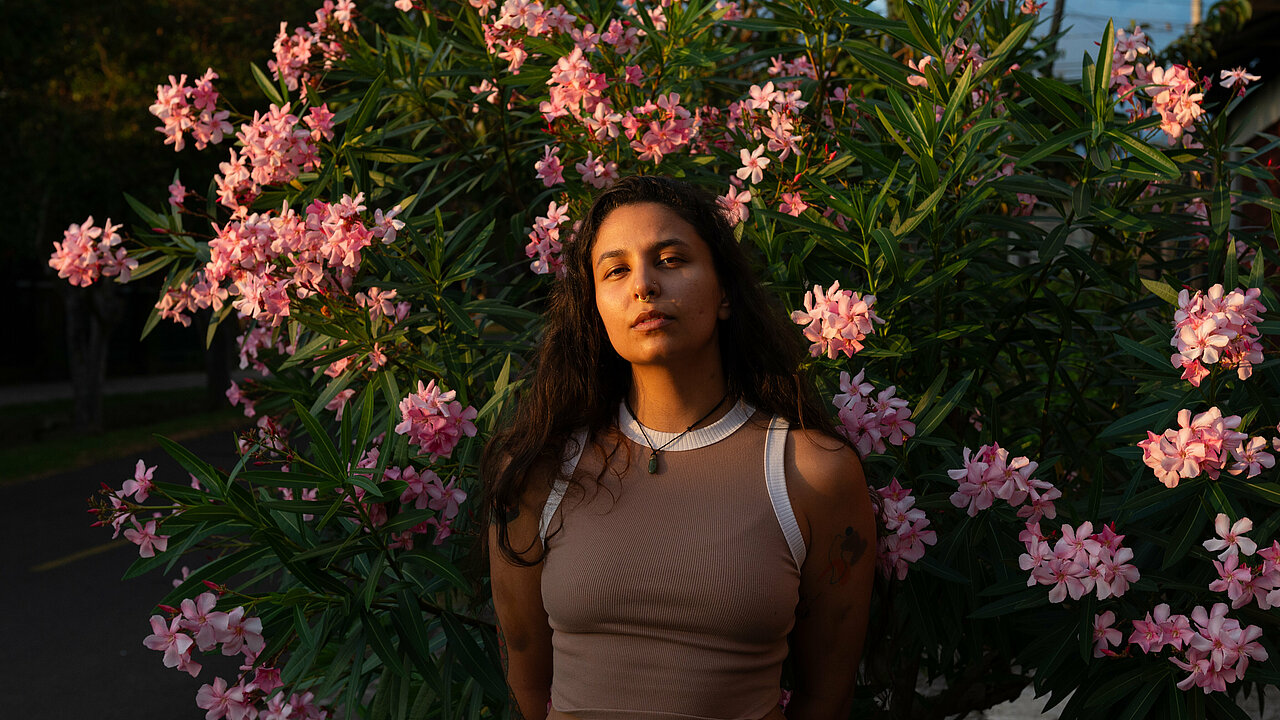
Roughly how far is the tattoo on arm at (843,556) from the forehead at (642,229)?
572mm

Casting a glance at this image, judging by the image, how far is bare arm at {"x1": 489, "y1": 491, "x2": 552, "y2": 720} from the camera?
199 cm

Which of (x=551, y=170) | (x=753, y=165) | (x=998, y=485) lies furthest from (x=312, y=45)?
(x=998, y=485)

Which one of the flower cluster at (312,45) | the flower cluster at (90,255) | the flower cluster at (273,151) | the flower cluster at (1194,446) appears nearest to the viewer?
the flower cluster at (1194,446)

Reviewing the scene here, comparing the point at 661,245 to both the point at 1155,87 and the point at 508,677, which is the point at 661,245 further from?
the point at 1155,87

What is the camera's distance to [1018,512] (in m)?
2.02

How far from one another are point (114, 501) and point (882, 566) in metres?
1.58

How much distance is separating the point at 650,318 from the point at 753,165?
0.86 m

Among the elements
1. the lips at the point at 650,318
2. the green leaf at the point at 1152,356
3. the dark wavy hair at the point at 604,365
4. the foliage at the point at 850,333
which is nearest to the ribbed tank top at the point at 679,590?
the dark wavy hair at the point at 604,365

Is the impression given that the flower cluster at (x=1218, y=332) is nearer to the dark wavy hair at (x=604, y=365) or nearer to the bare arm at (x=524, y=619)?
the dark wavy hair at (x=604, y=365)

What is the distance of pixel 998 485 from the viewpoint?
2.02 metres

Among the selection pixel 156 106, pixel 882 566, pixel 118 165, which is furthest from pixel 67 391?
pixel 882 566

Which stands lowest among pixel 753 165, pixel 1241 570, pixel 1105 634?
pixel 1105 634

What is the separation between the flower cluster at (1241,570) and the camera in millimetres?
1808

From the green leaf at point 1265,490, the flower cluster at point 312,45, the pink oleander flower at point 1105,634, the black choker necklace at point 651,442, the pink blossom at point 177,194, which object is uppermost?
the flower cluster at point 312,45
